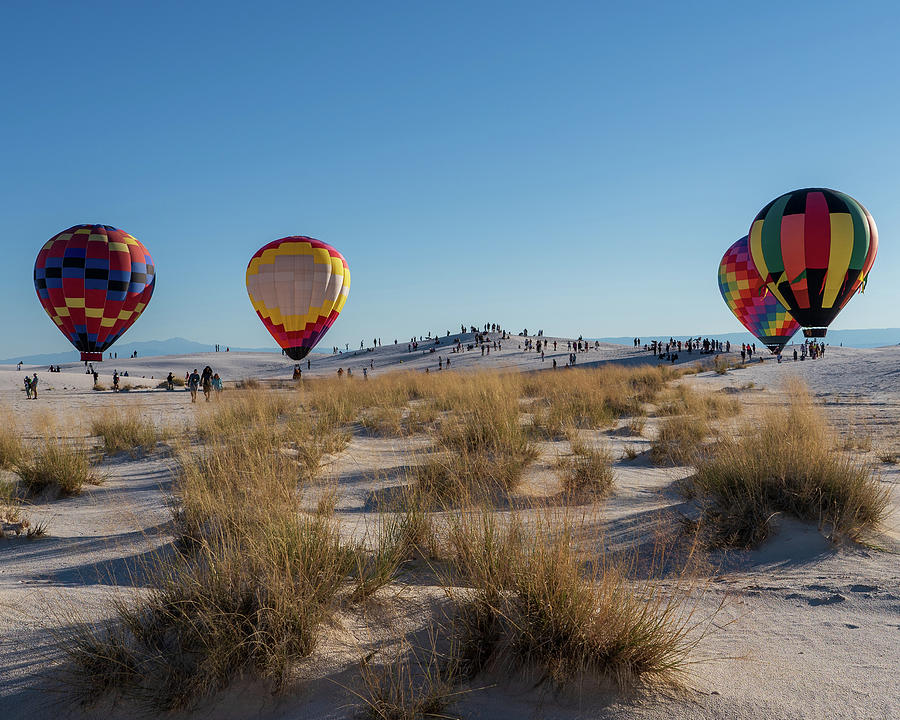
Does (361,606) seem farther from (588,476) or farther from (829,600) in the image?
(588,476)

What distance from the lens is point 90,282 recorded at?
23422 millimetres

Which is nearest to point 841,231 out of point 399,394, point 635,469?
point 399,394

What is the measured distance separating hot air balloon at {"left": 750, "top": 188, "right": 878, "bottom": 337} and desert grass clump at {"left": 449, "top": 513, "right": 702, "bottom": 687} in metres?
22.3

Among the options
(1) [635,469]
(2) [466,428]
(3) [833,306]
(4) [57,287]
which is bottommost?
(1) [635,469]

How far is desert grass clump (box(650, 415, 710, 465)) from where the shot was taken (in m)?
8.05

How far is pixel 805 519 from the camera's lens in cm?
484

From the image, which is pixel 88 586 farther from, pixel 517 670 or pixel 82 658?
pixel 517 670

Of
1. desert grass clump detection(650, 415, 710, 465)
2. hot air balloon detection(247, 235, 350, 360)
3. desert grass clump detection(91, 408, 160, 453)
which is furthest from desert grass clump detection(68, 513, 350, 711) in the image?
hot air balloon detection(247, 235, 350, 360)

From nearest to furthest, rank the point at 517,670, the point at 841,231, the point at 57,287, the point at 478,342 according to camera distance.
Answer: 1. the point at 517,670
2. the point at 841,231
3. the point at 57,287
4. the point at 478,342

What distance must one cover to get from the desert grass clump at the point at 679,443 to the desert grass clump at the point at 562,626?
482 centimetres

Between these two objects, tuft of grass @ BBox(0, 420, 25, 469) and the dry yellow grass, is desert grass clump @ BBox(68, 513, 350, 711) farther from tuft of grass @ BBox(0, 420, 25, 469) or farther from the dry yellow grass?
tuft of grass @ BBox(0, 420, 25, 469)

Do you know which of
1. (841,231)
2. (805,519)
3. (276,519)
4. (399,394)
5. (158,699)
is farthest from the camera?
(841,231)

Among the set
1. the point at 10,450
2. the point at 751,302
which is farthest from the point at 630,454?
the point at 751,302

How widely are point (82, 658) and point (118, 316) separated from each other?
2531 cm
